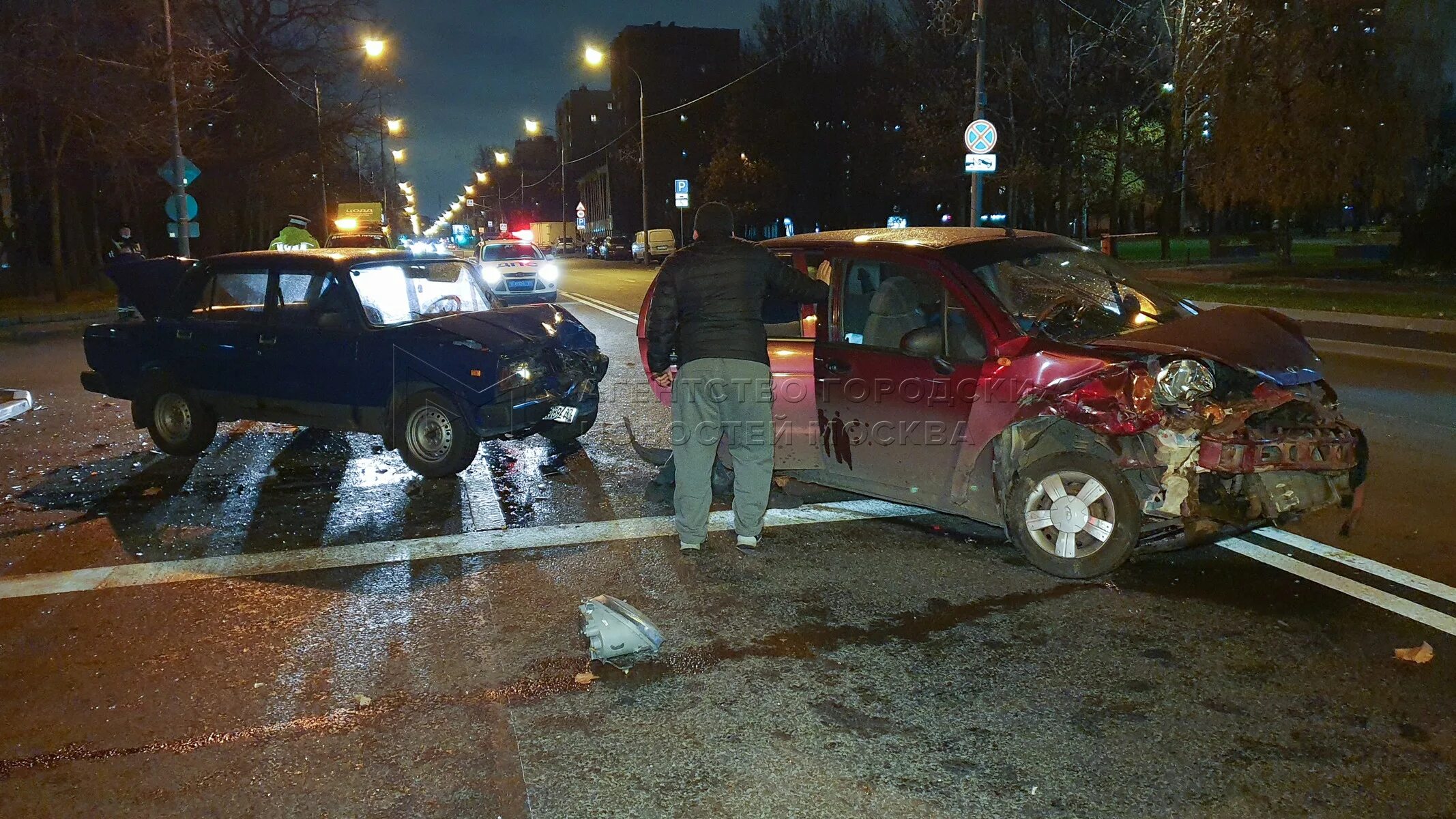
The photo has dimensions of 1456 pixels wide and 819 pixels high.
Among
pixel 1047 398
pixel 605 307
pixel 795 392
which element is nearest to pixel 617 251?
pixel 605 307

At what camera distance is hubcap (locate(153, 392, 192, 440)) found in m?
8.95

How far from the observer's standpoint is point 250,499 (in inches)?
297

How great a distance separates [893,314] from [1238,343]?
5.94 feet

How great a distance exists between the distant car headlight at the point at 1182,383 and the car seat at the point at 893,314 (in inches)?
53.6

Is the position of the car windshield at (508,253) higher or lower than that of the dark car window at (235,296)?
higher

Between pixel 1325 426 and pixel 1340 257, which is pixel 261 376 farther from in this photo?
pixel 1340 257

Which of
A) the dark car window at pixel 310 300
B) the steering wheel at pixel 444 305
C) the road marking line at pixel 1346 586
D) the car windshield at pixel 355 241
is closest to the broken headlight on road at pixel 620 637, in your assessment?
the road marking line at pixel 1346 586

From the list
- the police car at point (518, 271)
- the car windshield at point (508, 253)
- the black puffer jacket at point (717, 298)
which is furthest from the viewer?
the car windshield at point (508, 253)

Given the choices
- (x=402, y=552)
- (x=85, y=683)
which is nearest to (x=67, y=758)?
(x=85, y=683)

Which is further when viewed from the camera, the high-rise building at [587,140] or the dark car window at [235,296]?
the high-rise building at [587,140]

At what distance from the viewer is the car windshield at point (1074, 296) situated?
19.0 ft

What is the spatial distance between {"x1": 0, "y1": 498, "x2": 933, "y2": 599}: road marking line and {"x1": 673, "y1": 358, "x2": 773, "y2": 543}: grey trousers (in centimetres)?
59

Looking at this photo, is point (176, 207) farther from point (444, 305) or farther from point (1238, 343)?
point (1238, 343)

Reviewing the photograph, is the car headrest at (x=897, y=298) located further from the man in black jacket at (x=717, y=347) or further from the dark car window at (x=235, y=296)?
the dark car window at (x=235, y=296)
